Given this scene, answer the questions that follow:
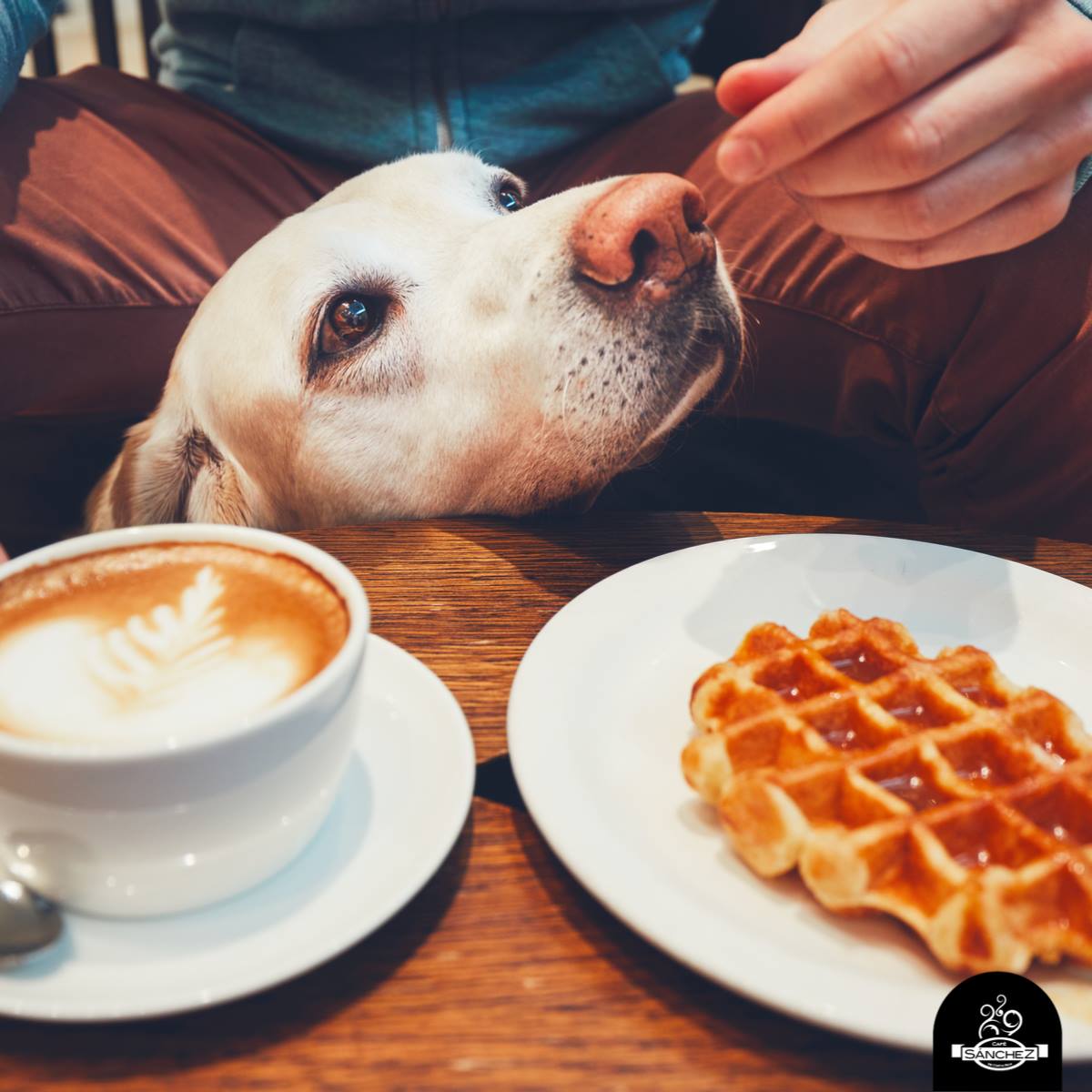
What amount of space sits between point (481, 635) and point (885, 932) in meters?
0.51

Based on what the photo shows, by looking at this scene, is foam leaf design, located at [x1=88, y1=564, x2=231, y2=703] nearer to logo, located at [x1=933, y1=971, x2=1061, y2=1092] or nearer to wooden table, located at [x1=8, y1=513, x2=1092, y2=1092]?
wooden table, located at [x1=8, y1=513, x2=1092, y2=1092]

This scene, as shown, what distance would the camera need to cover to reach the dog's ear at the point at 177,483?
1.71 meters

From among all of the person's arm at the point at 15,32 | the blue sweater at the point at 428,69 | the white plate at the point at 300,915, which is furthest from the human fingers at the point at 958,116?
the person's arm at the point at 15,32

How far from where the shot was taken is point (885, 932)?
69 centimetres

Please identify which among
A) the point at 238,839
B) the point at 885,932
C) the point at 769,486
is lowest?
the point at 769,486

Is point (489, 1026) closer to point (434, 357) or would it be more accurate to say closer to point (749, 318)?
point (434, 357)

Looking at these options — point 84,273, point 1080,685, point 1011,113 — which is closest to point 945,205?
point 1011,113

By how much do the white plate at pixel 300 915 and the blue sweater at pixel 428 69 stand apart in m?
1.74

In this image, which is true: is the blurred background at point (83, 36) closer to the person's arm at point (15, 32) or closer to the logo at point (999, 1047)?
the person's arm at point (15, 32)

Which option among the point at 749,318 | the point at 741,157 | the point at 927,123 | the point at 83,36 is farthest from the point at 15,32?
the point at 83,36

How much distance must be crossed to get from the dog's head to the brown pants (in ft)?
0.70

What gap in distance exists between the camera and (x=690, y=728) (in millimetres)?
917

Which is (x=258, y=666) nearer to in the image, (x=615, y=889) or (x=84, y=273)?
(x=615, y=889)

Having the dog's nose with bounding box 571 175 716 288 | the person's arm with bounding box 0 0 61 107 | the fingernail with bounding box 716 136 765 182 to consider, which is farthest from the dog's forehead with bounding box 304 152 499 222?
the fingernail with bounding box 716 136 765 182
